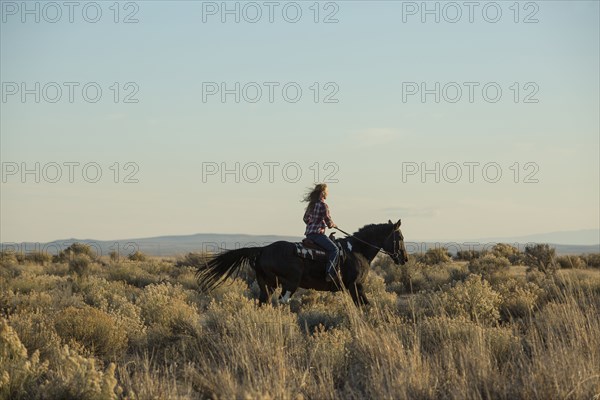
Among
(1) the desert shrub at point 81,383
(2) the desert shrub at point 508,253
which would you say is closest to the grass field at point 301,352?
(1) the desert shrub at point 81,383

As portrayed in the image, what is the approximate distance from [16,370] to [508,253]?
35838 mm

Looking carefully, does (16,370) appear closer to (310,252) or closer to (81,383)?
(81,383)

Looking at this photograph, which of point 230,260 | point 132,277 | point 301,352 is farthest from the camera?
point 132,277

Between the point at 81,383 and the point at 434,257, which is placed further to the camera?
the point at 434,257

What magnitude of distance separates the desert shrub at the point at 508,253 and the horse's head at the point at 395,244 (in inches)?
898

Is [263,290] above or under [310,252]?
under

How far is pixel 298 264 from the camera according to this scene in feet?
46.2

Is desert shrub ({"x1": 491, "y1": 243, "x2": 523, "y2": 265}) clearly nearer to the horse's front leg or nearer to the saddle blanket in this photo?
the saddle blanket

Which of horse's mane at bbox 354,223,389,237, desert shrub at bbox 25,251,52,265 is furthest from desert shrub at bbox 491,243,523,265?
desert shrub at bbox 25,251,52,265

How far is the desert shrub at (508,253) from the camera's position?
37750 mm

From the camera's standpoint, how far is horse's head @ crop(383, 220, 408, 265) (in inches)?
591

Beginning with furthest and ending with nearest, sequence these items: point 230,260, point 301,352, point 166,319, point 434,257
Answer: point 434,257
point 230,260
point 166,319
point 301,352

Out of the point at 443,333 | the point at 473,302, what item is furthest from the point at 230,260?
the point at 443,333

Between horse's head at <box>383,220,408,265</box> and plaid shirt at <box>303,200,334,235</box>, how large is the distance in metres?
1.61
